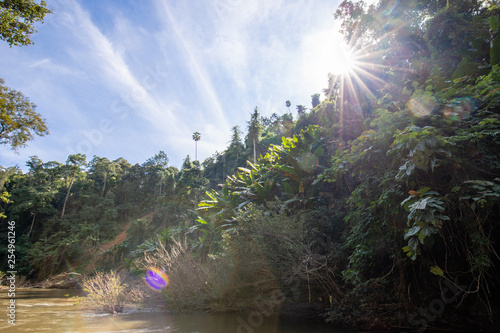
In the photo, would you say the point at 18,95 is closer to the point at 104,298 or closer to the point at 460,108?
the point at 104,298

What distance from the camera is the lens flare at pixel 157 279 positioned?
740cm

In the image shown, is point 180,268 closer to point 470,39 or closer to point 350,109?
point 350,109

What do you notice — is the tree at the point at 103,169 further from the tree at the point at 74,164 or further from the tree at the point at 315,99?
the tree at the point at 315,99

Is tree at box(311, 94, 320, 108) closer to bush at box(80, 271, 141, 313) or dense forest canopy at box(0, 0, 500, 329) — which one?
dense forest canopy at box(0, 0, 500, 329)

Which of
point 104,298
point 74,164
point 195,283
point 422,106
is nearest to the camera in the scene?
point 422,106

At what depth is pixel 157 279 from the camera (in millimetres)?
7809

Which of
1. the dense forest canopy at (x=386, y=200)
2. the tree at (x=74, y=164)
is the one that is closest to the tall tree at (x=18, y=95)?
the dense forest canopy at (x=386, y=200)

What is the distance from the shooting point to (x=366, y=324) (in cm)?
461

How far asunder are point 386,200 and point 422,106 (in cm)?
184

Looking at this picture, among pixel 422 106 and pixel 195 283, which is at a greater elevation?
pixel 422 106

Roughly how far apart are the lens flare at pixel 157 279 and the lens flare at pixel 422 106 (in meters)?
7.54

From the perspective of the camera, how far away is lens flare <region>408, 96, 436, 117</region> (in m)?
4.25

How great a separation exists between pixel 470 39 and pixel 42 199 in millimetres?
36115

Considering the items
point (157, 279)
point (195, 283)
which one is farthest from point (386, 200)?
point (157, 279)
